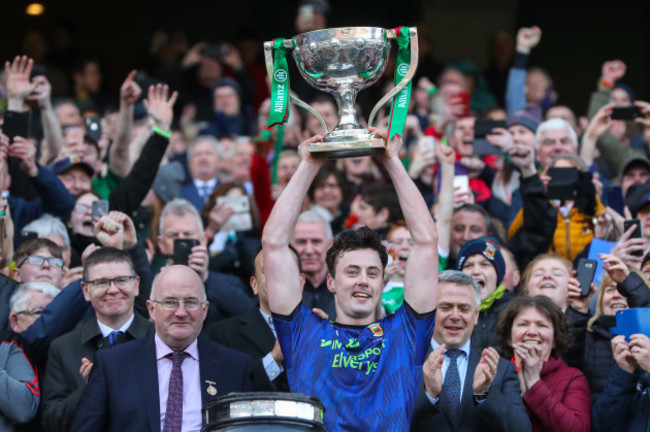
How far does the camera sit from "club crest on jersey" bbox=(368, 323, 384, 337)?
7.35 m

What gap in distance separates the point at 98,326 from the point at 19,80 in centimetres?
311

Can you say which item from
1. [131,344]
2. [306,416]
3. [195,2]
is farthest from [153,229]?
[195,2]

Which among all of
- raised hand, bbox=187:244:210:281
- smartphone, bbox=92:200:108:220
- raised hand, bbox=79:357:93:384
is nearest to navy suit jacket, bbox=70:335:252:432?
raised hand, bbox=79:357:93:384

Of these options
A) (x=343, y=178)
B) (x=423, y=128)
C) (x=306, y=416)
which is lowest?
(x=306, y=416)

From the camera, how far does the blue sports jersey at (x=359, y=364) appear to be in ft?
23.5

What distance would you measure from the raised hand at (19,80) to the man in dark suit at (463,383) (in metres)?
4.15

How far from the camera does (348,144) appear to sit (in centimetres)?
728

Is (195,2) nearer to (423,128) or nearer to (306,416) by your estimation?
(423,128)

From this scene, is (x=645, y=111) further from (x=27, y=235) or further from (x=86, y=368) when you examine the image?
(x=86, y=368)

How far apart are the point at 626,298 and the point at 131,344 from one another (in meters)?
3.14

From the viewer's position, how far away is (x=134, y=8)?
18188mm

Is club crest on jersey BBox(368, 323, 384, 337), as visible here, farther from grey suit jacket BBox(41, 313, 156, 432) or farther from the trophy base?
grey suit jacket BBox(41, 313, 156, 432)

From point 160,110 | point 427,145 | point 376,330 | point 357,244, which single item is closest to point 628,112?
point 427,145

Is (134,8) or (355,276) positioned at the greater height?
(134,8)
